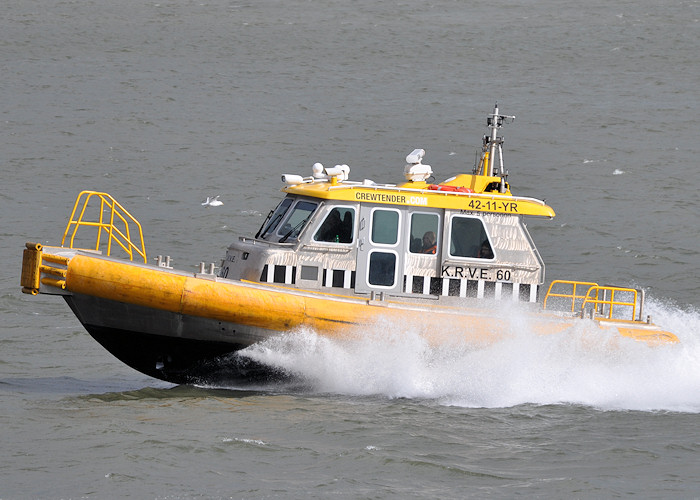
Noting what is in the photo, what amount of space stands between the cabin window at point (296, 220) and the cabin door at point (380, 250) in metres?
0.58

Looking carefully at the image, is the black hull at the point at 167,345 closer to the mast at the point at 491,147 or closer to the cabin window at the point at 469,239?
the cabin window at the point at 469,239

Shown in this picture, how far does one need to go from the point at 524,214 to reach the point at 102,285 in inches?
180

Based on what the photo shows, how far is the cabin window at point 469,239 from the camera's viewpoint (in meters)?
12.3

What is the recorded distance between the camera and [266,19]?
154 ft

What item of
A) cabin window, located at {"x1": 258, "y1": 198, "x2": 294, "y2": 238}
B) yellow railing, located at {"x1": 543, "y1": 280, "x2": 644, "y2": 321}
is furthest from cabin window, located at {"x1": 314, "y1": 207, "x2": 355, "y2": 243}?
yellow railing, located at {"x1": 543, "y1": 280, "x2": 644, "y2": 321}

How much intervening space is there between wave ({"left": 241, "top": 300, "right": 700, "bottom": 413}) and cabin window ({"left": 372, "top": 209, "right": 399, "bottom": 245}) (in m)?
1.00

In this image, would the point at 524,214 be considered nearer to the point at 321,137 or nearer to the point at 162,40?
the point at 321,137

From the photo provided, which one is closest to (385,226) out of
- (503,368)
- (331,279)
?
(331,279)

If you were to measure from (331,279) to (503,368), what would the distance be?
80.8 inches

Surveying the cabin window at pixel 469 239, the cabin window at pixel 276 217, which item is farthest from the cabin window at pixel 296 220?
the cabin window at pixel 469 239

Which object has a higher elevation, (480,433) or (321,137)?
(321,137)

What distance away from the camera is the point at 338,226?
1212 centimetres

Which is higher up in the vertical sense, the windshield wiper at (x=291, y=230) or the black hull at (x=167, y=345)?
the windshield wiper at (x=291, y=230)

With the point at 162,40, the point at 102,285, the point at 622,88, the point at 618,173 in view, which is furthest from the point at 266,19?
the point at 102,285
